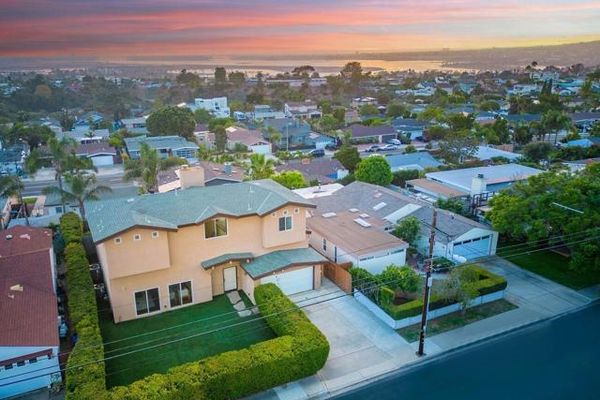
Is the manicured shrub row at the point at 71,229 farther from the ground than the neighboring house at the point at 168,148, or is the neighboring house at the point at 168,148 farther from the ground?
the manicured shrub row at the point at 71,229

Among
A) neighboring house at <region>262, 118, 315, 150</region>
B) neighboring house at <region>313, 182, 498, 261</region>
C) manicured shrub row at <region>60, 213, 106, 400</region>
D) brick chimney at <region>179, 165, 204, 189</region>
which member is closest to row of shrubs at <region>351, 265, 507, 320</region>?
neighboring house at <region>313, 182, 498, 261</region>

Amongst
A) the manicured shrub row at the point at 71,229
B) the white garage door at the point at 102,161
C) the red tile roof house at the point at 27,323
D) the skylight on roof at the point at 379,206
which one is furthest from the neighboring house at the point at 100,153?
the skylight on roof at the point at 379,206

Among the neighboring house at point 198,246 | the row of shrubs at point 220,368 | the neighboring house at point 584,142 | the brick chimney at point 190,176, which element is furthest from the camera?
the neighboring house at point 584,142

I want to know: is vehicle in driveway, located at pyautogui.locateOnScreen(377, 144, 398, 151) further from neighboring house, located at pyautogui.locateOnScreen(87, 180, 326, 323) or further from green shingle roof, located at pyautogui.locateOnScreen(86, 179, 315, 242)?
neighboring house, located at pyautogui.locateOnScreen(87, 180, 326, 323)

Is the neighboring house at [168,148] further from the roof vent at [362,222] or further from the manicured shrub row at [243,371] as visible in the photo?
the manicured shrub row at [243,371]

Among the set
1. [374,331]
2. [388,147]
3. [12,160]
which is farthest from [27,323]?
[388,147]

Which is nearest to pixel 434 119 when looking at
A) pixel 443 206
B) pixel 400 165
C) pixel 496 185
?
pixel 400 165

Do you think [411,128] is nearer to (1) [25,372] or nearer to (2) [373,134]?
(2) [373,134]
